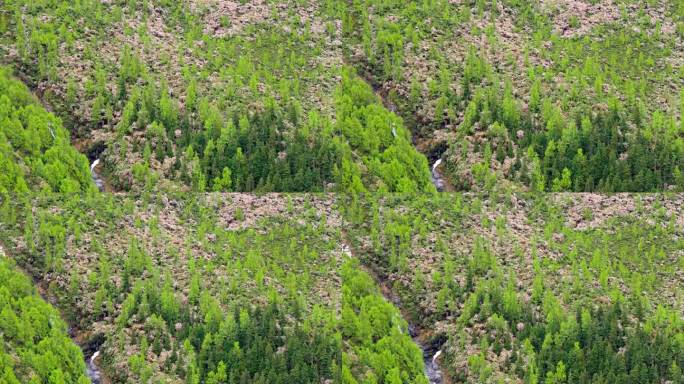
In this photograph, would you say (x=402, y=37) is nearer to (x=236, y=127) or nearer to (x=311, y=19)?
(x=311, y=19)

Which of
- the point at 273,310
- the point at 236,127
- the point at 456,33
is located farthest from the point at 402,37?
the point at 273,310

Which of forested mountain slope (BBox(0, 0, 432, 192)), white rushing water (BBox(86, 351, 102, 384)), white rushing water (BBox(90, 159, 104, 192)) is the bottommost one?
white rushing water (BBox(86, 351, 102, 384))

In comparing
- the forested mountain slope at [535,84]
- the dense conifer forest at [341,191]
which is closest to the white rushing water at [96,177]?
the dense conifer forest at [341,191]

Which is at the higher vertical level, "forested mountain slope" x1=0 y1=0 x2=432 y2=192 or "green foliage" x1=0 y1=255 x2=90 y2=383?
"forested mountain slope" x1=0 y1=0 x2=432 y2=192

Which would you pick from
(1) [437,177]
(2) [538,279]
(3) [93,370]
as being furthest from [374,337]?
(3) [93,370]

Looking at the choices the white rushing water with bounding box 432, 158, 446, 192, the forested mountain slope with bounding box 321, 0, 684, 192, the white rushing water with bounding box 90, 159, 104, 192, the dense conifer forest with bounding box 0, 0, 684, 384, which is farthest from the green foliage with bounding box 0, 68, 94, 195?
the white rushing water with bounding box 432, 158, 446, 192

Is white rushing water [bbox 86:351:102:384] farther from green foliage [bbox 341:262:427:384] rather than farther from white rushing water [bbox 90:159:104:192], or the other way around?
green foliage [bbox 341:262:427:384]

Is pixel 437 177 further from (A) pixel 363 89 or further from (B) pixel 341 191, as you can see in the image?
(A) pixel 363 89

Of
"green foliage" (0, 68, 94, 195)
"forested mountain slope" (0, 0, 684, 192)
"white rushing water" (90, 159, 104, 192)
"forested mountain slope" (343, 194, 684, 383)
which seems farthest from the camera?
"forested mountain slope" (0, 0, 684, 192)
